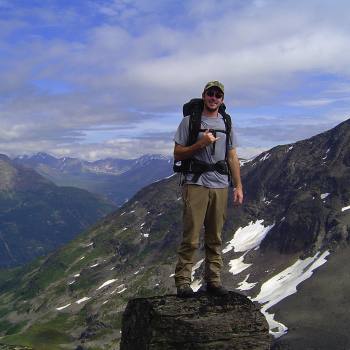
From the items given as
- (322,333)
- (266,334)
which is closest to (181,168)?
(266,334)

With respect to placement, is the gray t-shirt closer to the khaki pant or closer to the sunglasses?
the khaki pant

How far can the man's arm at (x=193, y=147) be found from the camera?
53.8ft

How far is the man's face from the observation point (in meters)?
17.0

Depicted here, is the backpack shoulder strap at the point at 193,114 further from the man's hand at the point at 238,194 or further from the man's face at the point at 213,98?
the man's hand at the point at 238,194

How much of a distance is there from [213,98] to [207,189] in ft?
10.4

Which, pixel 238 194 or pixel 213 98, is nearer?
pixel 213 98

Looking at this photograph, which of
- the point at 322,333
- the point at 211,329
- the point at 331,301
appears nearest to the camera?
the point at 211,329

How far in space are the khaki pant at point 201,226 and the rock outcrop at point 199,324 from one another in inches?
37.9

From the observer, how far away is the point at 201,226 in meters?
18.0

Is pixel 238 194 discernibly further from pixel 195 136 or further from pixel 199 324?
pixel 199 324

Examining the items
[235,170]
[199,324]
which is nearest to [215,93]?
[235,170]

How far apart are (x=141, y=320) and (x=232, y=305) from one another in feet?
10.9

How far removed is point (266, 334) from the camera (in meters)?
17.7

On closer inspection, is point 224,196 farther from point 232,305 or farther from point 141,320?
point 141,320
